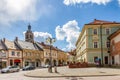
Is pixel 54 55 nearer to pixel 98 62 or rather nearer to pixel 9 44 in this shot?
pixel 9 44

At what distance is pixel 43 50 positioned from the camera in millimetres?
101000

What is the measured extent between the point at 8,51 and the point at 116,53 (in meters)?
35.5

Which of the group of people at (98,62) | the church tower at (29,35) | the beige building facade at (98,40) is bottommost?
the group of people at (98,62)

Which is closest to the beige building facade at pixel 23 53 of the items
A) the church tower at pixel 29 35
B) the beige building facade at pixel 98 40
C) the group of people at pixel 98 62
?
the church tower at pixel 29 35

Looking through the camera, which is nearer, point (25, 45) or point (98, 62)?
→ point (98, 62)

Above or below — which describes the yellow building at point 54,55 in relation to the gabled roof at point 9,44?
below

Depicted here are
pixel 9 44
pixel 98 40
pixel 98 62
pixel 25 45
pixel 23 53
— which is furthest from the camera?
pixel 25 45

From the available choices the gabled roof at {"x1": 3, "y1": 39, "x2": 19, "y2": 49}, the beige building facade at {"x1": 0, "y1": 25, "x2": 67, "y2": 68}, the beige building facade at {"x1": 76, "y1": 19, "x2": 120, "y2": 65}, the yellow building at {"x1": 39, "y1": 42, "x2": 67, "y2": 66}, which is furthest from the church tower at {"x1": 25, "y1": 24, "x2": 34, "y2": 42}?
the beige building facade at {"x1": 76, "y1": 19, "x2": 120, "y2": 65}

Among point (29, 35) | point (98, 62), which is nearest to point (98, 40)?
point (98, 62)

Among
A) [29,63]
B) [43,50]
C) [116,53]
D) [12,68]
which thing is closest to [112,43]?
[116,53]

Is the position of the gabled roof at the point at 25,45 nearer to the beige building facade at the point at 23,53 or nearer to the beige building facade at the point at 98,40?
the beige building facade at the point at 23,53

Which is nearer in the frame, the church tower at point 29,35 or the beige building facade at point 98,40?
the beige building facade at point 98,40

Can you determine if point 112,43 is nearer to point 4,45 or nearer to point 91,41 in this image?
point 91,41

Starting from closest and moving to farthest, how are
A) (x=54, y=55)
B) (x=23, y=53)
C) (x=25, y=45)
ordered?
(x=23, y=53) → (x=25, y=45) → (x=54, y=55)
